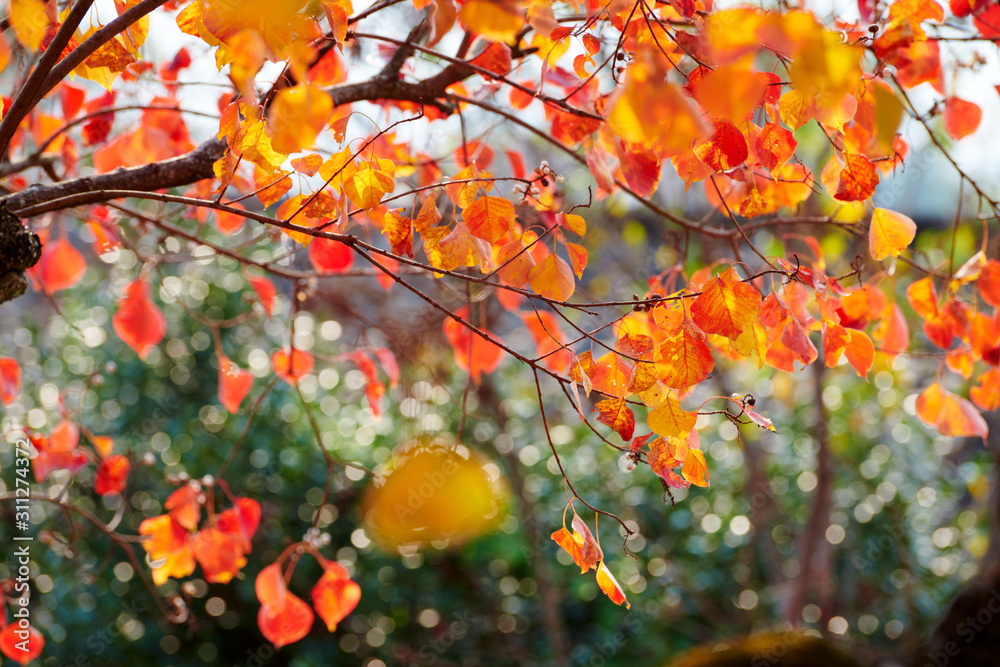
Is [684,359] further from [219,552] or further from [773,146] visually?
[219,552]

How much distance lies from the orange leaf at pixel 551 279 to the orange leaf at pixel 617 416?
4.1 inches

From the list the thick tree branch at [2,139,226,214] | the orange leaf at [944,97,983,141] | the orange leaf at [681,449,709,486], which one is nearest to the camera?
the orange leaf at [681,449,709,486]

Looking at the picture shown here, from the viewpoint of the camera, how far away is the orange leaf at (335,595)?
102 cm

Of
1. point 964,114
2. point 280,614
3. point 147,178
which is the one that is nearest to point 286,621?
point 280,614

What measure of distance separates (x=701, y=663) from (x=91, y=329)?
2.11m

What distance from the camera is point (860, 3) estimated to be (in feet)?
3.18

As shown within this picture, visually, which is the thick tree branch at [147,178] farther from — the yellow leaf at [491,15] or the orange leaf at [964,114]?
the orange leaf at [964,114]

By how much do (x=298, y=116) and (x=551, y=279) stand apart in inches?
12.5

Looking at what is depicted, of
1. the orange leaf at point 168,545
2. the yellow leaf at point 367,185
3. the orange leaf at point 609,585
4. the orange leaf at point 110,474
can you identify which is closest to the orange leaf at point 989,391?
the orange leaf at point 609,585

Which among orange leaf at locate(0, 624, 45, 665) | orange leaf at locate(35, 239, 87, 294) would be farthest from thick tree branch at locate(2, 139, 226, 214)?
orange leaf at locate(0, 624, 45, 665)

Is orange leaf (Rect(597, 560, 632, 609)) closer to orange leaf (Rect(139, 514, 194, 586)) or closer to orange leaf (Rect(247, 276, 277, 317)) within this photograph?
orange leaf (Rect(139, 514, 194, 586))

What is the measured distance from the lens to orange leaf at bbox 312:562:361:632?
102 centimetres

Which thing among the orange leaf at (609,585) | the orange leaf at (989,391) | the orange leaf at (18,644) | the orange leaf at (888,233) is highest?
the orange leaf at (888,233)

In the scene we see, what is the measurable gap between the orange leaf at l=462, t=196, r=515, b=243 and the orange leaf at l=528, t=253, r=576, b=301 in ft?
0.18
